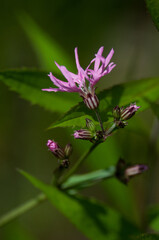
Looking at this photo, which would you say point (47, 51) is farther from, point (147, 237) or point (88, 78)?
point (147, 237)

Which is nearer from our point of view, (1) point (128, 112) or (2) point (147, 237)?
(2) point (147, 237)

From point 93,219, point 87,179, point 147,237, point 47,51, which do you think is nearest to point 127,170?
point 87,179

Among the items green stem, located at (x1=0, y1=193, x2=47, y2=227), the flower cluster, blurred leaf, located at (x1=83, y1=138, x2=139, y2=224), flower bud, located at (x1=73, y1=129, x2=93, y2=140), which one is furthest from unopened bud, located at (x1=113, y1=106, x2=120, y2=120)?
blurred leaf, located at (x1=83, y1=138, x2=139, y2=224)

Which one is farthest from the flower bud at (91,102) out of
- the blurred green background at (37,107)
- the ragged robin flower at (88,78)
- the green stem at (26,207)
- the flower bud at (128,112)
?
the blurred green background at (37,107)

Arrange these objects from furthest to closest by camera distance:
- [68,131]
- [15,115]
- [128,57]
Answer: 1. [128,57]
2. [15,115]
3. [68,131]

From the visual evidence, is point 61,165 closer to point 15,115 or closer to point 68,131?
point 68,131

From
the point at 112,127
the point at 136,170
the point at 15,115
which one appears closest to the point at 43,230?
the point at 15,115

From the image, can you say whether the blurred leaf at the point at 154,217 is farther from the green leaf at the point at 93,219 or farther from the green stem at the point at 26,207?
the green stem at the point at 26,207
